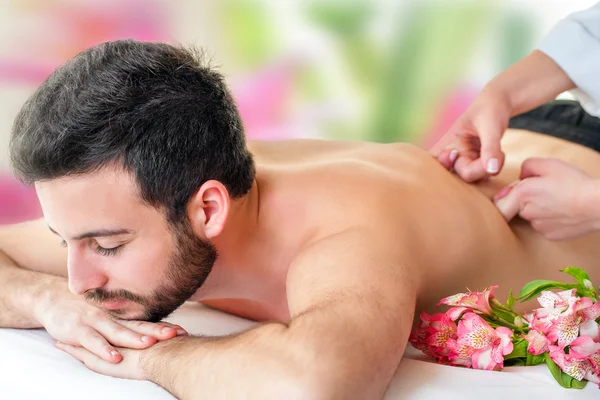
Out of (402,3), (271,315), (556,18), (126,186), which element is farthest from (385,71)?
(126,186)

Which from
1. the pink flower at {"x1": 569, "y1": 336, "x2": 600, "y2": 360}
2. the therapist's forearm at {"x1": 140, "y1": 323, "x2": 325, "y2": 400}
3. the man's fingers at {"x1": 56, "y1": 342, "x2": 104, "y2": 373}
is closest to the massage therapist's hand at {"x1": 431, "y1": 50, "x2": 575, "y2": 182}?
the pink flower at {"x1": 569, "y1": 336, "x2": 600, "y2": 360}

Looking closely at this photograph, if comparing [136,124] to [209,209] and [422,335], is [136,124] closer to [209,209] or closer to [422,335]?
[209,209]

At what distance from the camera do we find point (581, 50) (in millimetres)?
1963

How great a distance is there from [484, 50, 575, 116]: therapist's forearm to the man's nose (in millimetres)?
985

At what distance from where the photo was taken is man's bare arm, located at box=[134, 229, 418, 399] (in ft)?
3.67

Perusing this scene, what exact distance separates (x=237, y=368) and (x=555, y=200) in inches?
33.3

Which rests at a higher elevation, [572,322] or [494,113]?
[494,113]

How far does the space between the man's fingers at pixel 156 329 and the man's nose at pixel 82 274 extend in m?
Result: 0.10

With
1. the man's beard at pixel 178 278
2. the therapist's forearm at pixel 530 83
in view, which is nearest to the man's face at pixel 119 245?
the man's beard at pixel 178 278

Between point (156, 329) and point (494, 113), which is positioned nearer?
point (156, 329)

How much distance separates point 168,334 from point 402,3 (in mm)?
2235

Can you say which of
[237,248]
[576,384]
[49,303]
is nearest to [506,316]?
[576,384]

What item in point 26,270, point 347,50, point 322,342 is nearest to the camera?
point 322,342

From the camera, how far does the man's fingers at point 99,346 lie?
4.56 feet
